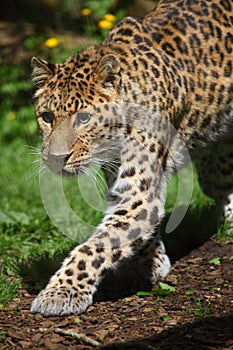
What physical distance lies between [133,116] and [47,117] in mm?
673

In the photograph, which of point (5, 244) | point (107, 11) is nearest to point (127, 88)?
point (5, 244)

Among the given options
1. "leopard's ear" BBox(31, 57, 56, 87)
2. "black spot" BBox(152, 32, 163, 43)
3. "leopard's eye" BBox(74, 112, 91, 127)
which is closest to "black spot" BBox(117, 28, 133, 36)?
"black spot" BBox(152, 32, 163, 43)

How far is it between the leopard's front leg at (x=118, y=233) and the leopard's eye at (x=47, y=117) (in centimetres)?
62

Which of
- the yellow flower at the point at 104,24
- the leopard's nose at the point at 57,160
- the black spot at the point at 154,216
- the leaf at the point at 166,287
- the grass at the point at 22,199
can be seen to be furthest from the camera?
the yellow flower at the point at 104,24

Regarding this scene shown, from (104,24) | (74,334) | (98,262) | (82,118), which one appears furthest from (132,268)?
(104,24)

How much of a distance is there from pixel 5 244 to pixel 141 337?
8.62 feet

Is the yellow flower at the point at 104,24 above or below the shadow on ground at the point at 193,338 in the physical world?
above

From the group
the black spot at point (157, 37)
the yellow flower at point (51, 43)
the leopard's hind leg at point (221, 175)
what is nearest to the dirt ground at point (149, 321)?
the leopard's hind leg at point (221, 175)

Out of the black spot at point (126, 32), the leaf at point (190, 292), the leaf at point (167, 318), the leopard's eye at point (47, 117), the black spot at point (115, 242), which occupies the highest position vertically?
the black spot at point (126, 32)

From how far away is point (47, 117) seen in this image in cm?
579

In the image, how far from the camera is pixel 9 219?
7.79m

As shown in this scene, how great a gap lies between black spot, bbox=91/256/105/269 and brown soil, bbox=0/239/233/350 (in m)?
0.34

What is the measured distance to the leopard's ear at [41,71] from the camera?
19.3 ft

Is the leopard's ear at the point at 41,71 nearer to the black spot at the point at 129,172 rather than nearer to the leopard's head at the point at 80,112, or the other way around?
the leopard's head at the point at 80,112
